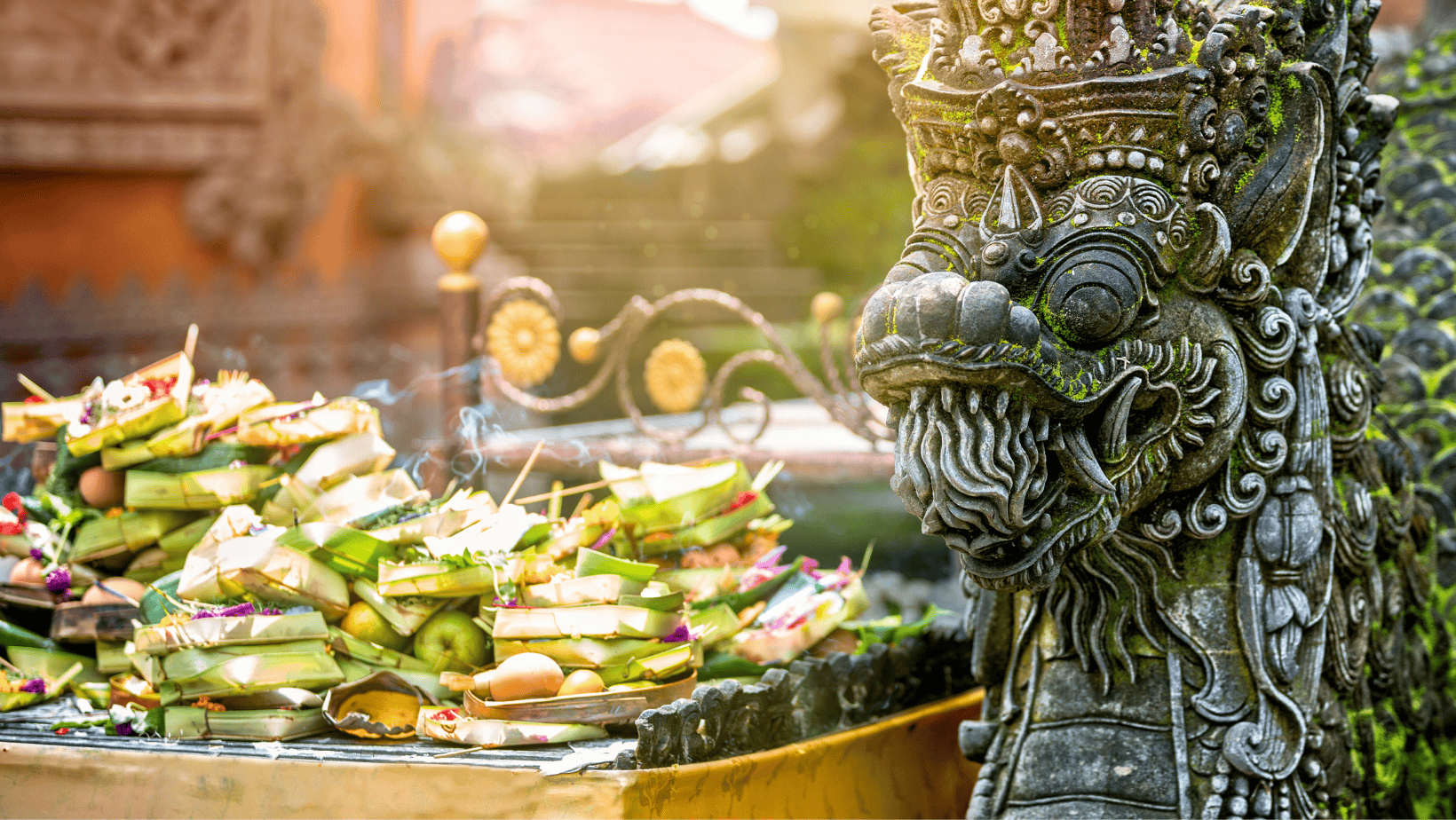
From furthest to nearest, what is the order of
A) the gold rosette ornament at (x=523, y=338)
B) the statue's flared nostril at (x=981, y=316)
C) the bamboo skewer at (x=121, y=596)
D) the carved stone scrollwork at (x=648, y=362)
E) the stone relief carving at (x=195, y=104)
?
1. the stone relief carving at (x=195, y=104)
2. the gold rosette ornament at (x=523, y=338)
3. the carved stone scrollwork at (x=648, y=362)
4. the bamboo skewer at (x=121, y=596)
5. the statue's flared nostril at (x=981, y=316)

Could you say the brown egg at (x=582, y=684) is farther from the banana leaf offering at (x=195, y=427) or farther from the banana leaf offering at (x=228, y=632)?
the banana leaf offering at (x=195, y=427)

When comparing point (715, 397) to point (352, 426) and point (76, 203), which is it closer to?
point (352, 426)

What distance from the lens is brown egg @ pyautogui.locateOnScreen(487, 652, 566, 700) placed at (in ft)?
4.58

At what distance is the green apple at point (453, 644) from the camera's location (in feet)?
4.93

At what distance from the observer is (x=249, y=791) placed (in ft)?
4.46

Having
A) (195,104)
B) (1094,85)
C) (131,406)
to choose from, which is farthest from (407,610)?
(195,104)

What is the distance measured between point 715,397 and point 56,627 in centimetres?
135

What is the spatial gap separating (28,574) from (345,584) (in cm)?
53

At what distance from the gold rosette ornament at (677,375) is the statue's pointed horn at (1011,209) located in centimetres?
167

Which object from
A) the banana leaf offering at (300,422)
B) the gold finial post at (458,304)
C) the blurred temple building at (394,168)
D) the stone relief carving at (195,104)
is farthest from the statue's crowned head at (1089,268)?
the stone relief carving at (195,104)

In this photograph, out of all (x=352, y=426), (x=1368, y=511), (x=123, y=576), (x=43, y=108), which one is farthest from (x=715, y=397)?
(x=43, y=108)

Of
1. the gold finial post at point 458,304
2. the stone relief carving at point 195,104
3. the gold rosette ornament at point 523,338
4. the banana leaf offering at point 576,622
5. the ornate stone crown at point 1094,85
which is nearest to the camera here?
the ornate stone crown at point 1094,85

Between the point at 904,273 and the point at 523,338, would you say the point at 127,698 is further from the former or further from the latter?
the point at 523,338

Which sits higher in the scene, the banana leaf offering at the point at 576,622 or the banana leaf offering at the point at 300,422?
the banana leaf offering at the point at 300,422
